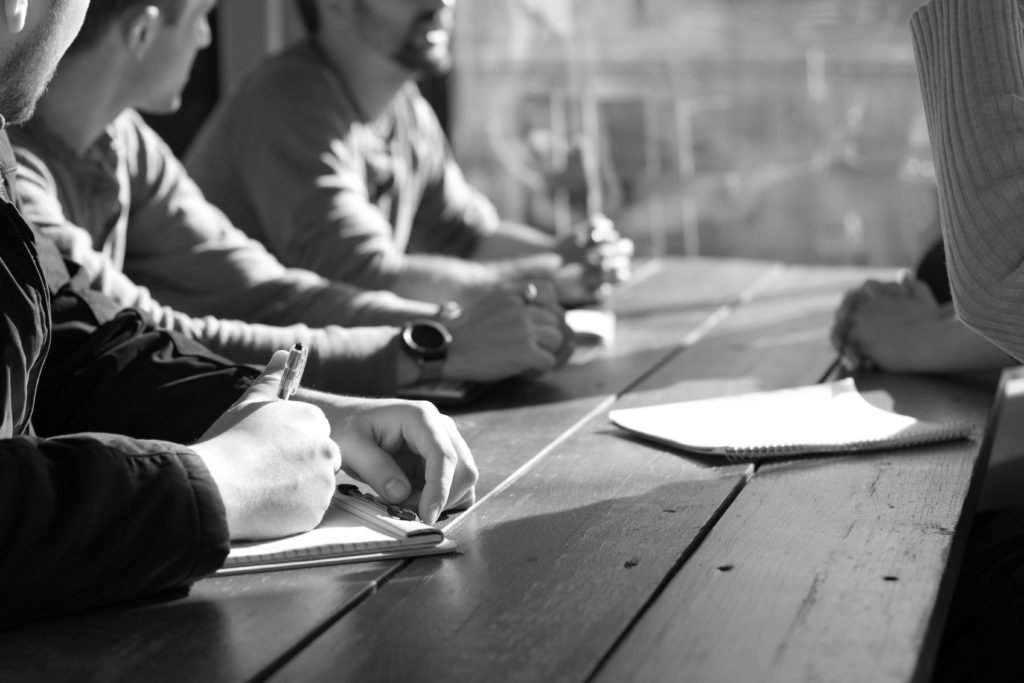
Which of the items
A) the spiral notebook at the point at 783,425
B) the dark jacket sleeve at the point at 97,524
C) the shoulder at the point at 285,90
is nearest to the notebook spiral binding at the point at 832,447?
the spiral notebook at the point at 783,425

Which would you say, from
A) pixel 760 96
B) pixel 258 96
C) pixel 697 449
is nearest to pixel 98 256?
pixel 697 449

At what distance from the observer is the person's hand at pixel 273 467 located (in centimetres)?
91

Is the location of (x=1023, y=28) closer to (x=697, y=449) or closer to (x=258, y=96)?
(x=697, y=449)

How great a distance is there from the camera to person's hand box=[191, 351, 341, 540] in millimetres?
911

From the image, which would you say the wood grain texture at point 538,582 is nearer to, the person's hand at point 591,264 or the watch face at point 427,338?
the watch face at point 427,338

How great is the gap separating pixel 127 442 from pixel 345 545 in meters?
0.16

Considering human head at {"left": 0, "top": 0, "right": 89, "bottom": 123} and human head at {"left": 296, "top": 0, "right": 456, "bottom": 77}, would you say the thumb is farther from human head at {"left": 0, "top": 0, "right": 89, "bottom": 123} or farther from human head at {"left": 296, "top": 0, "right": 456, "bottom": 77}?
human head at {"left": 296, "top": 0, "right": 456, "bottom": 77}

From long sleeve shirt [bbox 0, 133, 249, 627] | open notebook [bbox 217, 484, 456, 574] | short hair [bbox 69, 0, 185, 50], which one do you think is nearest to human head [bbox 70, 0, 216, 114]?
short hair [bbox 69, 0, 185, 50]

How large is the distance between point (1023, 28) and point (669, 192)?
9.80 feet

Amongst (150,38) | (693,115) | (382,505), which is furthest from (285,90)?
(693,115)

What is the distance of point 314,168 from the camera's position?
86.2 inches

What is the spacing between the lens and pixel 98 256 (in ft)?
4.90

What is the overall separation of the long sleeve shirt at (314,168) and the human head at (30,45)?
1059mm

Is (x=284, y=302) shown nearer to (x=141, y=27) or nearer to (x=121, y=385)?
(x=141, y=27)
